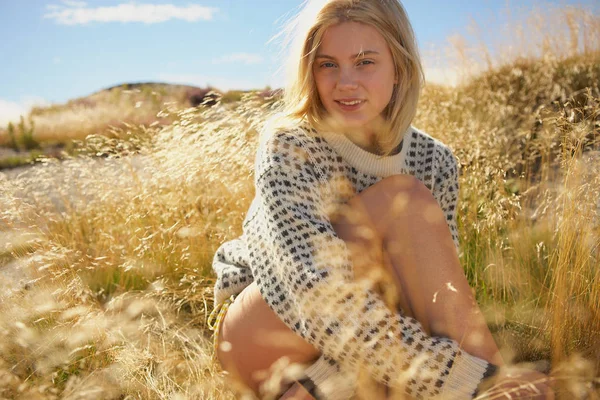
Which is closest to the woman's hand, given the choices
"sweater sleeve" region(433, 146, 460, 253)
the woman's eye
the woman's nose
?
"sweater sleeve" region(433, 146, 460, 253)

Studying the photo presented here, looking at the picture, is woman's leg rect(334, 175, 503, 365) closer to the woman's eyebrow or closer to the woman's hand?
the woman's hand

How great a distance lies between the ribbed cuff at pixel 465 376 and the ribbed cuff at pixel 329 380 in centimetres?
26

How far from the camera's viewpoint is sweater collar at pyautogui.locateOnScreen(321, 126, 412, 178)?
1.96 meters

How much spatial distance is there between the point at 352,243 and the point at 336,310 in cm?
26

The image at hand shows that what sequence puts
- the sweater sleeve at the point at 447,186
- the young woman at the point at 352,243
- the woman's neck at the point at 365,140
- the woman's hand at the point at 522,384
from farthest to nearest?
the sweater sleeve at the point at 447,186 < the woman's neck at the point at 365,140 < the young woman at the point at 352,243 < the woman's hand at the point at 522,384

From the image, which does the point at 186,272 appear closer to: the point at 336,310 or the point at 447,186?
the point at 447,186

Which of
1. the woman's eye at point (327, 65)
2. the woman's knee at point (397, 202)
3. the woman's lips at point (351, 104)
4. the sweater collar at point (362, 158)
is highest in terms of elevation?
the woman's eye at point (327, 65)

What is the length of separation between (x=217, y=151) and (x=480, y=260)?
146cm

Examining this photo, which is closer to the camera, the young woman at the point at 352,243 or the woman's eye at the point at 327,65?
the young woman at the point at 352,243

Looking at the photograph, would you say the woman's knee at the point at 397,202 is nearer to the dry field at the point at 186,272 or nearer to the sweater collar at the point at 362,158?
the sweater collar at the point at 362,158

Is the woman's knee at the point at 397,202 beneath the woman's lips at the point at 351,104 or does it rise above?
beneath

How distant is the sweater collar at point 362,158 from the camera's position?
1.96 metres

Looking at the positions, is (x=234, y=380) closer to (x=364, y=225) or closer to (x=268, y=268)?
(x=268, y=268)

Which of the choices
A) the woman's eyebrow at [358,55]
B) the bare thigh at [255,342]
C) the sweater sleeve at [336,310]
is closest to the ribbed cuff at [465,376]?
the sweater sleeve at [336,310]
